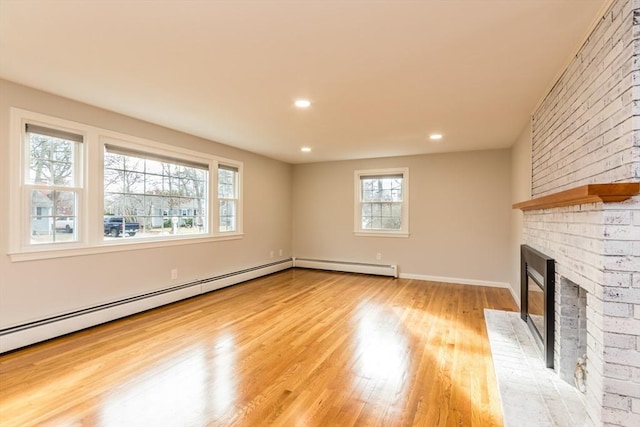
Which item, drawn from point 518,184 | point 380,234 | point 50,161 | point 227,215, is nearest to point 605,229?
point 518,184

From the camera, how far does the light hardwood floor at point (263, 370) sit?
1.92m

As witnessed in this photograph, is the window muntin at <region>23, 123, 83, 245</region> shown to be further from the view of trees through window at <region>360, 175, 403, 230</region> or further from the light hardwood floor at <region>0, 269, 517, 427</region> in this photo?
the view of trees through window at <region>360, 175, 403, 230</region>

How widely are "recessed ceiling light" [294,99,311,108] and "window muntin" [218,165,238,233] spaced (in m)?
2.34

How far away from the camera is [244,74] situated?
2488 mm

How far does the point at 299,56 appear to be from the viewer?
2.19 meters

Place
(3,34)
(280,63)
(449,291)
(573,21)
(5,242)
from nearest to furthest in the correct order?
(573,21), (3,34), (280,63), (5,242), (449,291)

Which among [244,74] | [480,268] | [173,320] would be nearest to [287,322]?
[173,320]

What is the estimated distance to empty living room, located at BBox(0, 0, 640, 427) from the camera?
1675mm

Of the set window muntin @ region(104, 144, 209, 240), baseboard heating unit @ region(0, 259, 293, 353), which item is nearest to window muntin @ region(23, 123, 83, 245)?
window muntin @ region(104, 144, 209, 240)

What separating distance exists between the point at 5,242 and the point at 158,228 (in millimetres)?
1535

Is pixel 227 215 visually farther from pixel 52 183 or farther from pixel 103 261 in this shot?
pixel 52 183

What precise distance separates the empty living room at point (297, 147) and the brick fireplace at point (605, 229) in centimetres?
1

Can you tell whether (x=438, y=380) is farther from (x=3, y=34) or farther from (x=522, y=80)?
(x=3, y=34)

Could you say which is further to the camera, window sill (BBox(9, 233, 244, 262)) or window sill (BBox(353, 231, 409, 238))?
window sill (BBox(353, 231, 409, 238))
